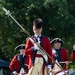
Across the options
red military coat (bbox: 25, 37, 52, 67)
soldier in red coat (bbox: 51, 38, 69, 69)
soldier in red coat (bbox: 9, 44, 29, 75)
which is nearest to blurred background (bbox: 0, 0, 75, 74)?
soldier in red coat (bbox: 9, 44, 29, 75)

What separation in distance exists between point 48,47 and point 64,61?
7.28 feet

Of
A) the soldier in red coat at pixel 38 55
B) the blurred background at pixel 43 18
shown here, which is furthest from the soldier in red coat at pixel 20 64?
the blurred background at pixel 43 18

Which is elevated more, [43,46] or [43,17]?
[43,17]

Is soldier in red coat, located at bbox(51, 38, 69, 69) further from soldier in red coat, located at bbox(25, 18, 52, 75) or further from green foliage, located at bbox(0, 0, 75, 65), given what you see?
green foliage, located at bbox(0, 0, 75, 65)

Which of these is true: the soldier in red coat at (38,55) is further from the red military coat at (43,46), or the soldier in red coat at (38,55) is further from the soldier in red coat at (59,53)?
the soldier in red coat at (59,53)

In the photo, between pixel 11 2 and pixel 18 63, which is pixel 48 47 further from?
pixel 11 2

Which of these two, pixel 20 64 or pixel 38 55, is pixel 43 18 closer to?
pixel 20 64

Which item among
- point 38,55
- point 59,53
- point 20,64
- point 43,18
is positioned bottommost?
point 38,55

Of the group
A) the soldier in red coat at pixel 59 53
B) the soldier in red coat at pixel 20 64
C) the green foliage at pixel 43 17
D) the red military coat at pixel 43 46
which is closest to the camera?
the red military coat at pixel 43 46

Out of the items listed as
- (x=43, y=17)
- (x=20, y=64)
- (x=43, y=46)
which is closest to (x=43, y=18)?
(x=43, y=17)

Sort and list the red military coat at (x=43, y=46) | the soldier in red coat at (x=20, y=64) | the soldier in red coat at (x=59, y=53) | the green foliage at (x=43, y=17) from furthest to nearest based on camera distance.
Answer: the green foliage at (x=43, y=17) → the soldier in red coat at (x=20, y=64) → the soldier in red coat at (x=59, y=53) → the red military coat at (x=43, y=46)

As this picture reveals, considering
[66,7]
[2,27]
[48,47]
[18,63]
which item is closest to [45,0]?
[66,7]

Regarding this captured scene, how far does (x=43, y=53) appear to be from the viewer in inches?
368

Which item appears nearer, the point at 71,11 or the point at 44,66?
the point at 44,66
